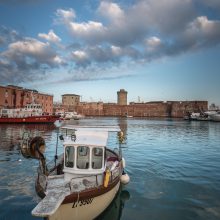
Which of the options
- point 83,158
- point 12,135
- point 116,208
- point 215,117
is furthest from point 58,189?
point 215,117

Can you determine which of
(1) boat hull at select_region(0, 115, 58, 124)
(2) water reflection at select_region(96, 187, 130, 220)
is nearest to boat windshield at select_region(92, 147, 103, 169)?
(2) water reflection at select_region(96, 187, 130, 220)

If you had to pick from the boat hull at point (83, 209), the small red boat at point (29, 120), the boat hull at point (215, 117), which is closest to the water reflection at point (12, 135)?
the boat hull at point (83, 209)

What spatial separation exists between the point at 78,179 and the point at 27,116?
6938 cm

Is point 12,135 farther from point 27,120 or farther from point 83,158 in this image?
point 83,158

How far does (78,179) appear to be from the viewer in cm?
1190

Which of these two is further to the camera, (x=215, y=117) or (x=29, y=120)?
(x=215, y=117)

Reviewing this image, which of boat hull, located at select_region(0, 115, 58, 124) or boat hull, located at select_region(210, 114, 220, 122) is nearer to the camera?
boat hull, located at select_region(0, 115, 58, 124)

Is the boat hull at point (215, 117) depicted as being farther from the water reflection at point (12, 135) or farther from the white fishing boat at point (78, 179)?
the white fishing boat at point (78, 179)

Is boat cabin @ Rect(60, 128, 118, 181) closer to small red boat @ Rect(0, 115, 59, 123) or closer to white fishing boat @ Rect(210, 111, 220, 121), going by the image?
small red boat @ Rect(0, 115, 59, 123)

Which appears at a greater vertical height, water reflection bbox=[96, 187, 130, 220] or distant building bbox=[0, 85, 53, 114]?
distant building bbox=[0, 85, 53, 114]

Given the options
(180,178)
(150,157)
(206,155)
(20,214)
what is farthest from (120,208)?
(206,155)

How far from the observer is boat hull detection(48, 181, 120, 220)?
9375mm

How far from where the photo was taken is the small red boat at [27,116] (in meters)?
73.9

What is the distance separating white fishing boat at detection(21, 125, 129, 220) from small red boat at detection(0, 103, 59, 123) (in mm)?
63847
